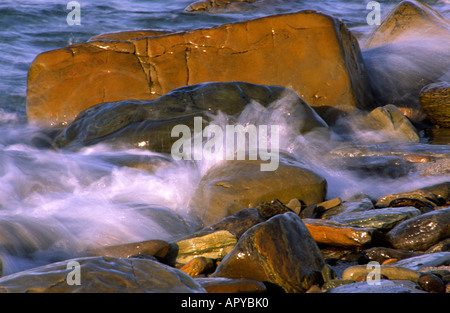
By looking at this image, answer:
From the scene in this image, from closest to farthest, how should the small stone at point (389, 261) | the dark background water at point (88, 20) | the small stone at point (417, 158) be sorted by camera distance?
the small stone at point (389, 261)
the small stone at point (417, 158)
the dark background water at point (88, 20)

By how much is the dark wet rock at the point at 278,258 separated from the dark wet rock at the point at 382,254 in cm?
36

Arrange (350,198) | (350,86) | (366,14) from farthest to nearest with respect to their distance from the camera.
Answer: (366,14), (350,86), (350,198)

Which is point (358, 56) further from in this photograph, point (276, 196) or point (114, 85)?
point (276, 196)

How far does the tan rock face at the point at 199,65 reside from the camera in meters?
6.71

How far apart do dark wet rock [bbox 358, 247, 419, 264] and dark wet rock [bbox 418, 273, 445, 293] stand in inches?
18.7

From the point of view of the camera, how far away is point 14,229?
12.0 ft

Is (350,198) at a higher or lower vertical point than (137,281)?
lower

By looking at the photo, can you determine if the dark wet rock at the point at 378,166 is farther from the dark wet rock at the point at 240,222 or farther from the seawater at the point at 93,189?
the dark wet rock at the point at 240,222

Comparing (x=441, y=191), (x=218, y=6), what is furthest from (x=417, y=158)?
(x=218, y=6)

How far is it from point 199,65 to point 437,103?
2.94 meters

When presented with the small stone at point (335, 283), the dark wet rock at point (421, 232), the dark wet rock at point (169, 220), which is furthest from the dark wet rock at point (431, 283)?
the dark wet rock at point (169, 220)

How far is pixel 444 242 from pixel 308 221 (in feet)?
2.64

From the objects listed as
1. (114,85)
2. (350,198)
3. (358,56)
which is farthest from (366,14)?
(350,198)

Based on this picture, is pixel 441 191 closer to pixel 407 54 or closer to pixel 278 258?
pixel 278 258
